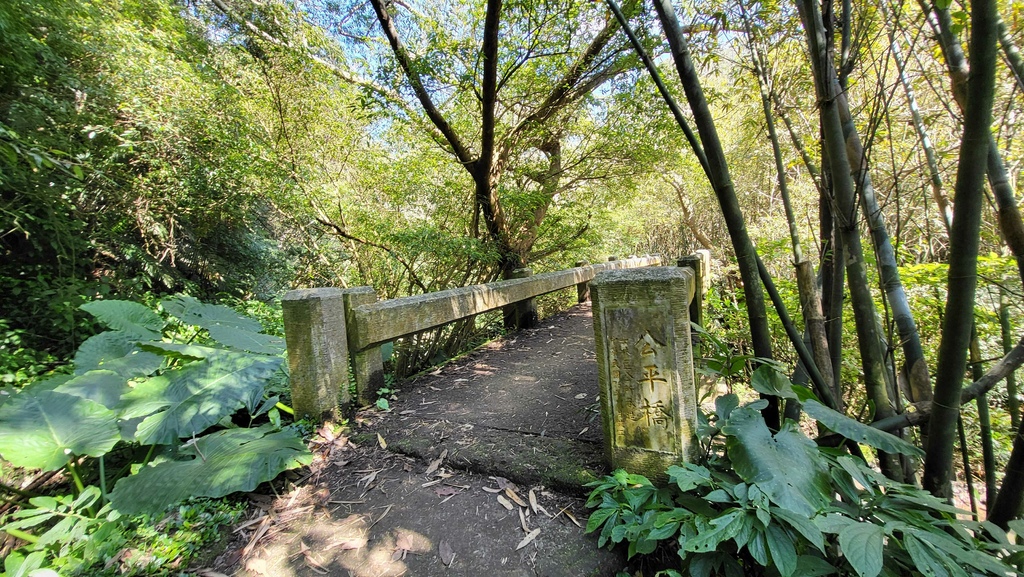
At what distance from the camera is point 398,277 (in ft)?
18.9

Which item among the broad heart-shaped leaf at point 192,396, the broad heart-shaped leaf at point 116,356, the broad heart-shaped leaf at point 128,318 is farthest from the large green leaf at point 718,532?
the broad heart-shaped leaf at point 128,318

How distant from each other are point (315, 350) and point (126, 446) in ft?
3.58

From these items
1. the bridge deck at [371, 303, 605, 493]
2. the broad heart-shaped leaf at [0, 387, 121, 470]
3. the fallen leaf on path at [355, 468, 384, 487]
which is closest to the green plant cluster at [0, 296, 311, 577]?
the broad heart-shaped leaf at [0, 387, 121, 470]

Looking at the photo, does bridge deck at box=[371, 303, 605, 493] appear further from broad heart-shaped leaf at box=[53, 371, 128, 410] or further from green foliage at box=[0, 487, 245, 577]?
broad heart-shaped leaf at box=[53, 371, 128, 410]

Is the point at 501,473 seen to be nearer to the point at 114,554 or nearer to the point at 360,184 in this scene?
the point at 114,554

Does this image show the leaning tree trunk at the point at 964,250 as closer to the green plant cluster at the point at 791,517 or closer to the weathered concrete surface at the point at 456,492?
the green plant cluster at the point at 791,517

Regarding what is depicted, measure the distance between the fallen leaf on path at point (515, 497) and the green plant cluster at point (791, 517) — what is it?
1.09 feet

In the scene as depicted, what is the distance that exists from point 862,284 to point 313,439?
2.98 meters

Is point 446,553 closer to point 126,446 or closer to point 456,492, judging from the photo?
point 456,492

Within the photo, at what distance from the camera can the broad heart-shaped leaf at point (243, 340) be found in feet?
7.67

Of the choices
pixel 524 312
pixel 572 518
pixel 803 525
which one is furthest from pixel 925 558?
pixel 524 312

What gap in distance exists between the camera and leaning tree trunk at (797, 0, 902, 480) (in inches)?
63.1

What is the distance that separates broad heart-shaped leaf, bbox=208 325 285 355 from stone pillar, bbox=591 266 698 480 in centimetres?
214

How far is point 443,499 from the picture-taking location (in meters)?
1.78
